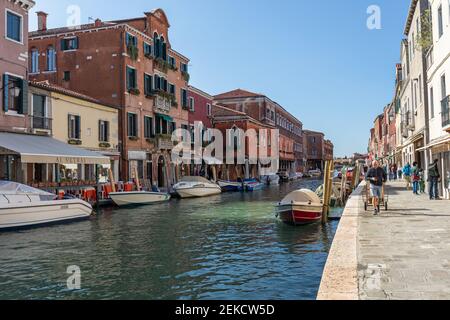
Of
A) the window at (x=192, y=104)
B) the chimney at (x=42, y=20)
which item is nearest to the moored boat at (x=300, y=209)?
the chimney at (x=42, y=20)

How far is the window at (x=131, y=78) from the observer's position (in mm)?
28578

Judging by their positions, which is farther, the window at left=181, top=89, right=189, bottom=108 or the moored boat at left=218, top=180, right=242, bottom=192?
the window at left=181, top=89, right=189, bottom=108

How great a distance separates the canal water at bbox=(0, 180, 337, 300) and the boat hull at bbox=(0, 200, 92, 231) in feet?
1.68

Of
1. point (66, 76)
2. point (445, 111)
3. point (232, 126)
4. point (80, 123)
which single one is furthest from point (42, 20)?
point (445, 111)

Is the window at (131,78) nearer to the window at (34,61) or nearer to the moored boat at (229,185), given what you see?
the window at (34,61)

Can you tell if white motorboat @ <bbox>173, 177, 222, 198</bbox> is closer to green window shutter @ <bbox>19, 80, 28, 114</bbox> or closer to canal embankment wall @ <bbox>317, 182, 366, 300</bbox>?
green window shutter @ <bbox>19, 80, 28, 114</bbox>

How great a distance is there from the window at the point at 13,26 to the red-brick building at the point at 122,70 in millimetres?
8758

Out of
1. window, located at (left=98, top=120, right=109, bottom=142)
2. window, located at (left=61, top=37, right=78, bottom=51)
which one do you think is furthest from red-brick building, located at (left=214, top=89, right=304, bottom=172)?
window, located at (left=98, top=120, right=109, bottom=142)

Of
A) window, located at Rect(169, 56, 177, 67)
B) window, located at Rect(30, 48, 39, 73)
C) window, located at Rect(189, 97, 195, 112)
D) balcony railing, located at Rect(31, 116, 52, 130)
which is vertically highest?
window, located at Rect(169, 56, 177, 67)

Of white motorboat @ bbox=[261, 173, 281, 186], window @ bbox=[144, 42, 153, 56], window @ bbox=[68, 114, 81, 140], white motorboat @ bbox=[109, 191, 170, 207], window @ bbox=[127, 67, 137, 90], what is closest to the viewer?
white motorboat @ bbox=[109, 191, 170, 207]

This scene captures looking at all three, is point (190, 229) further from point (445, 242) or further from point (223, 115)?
point (223, 115)

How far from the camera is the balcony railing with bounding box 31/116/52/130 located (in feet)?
65.6

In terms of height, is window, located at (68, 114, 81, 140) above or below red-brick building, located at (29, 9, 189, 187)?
below

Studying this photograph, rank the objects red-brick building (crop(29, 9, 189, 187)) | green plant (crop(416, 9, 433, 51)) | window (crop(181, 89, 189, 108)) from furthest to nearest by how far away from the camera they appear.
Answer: window (crop(181, 89, 189, 108))
red-brick building (crop(29, 9, 189, 187))
green plant (crop(416, 9, 433, 51))
